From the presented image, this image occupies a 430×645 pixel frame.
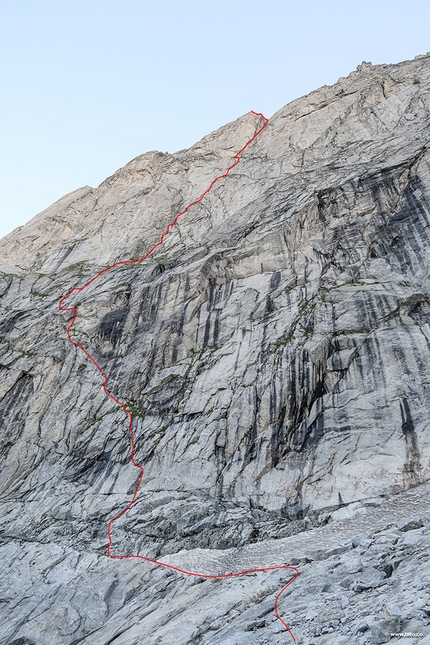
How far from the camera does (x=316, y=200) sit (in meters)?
32.8

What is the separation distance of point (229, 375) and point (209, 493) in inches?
263

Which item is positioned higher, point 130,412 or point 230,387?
point 230,387

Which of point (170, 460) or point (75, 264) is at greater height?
point (75, 264)

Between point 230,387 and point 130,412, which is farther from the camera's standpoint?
point 130,412

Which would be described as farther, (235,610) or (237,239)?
(237,239)

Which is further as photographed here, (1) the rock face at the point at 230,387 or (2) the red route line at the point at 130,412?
(1) the rock face at the point at 230,387

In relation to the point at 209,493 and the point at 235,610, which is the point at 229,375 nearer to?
the point at 209,493

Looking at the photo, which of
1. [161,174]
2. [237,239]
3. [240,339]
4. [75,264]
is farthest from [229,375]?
[161,174]

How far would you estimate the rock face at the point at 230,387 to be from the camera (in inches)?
715

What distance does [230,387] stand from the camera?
2528 cm

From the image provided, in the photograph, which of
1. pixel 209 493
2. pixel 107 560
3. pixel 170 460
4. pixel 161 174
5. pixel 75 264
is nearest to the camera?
pixel 107 560

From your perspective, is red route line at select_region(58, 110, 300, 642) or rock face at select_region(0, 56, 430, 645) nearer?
red route line at select_region(58, 110, 300, 642)

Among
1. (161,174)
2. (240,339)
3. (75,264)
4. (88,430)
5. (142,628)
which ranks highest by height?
(161,174)

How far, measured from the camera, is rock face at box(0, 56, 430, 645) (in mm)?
18156
